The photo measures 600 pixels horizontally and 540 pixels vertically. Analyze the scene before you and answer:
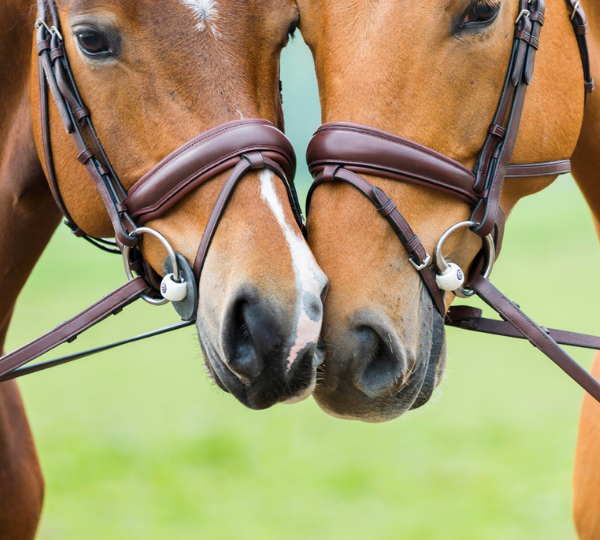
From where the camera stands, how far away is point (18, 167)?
2.66 m

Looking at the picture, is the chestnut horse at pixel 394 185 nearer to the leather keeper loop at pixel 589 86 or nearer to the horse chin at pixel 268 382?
the horse chin at pixel 268 382

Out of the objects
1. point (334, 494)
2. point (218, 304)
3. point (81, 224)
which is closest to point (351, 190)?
point (218, 304)

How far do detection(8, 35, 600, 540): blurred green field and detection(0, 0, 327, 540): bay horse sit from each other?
6.81 feet

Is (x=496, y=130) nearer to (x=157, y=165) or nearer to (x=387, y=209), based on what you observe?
(x=387, y=209)

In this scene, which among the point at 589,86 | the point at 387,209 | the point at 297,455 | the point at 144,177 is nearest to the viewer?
the point at 387,209

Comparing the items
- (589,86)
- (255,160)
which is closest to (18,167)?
(255,160)

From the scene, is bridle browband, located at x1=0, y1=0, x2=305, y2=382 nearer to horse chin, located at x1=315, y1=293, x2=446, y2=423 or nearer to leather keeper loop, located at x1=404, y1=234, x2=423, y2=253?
leather keeper loop, located at x1=404, y1=234, x2=423, y2=253

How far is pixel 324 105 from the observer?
7.59 feet

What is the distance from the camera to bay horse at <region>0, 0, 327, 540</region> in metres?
1.94

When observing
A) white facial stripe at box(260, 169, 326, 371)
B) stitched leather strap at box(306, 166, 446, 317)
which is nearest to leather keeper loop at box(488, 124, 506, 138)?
stitched leather strap at box(306, 166, 446, 317)

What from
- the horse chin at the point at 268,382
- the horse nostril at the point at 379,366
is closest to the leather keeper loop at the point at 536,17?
the horse nostril at the point at 379,366

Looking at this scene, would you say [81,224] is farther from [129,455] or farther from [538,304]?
[538,304]

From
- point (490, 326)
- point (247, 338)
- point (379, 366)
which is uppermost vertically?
point (247, 338)

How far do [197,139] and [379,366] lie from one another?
846 mm
